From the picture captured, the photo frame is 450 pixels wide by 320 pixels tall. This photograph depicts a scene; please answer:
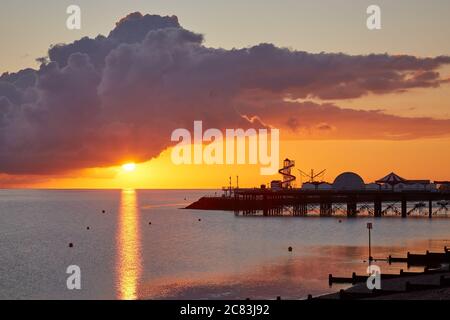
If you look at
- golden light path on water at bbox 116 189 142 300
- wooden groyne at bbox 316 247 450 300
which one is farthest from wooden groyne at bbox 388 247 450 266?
golden light path on water at bbox 116 189 142 300

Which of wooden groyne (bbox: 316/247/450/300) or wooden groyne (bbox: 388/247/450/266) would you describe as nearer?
wooden groyne (bbox: 316/247/450/300)

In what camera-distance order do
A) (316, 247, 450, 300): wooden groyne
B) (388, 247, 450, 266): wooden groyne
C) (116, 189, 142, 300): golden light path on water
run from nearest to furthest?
(316, 247, 450, 300): wooden groyne → (116, 189, 142, 300): golden light path on water → (388, 247, 450, 266): wooden groyne

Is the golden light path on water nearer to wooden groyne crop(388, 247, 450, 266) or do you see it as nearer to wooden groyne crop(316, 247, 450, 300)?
wooden groyne crop(316, 247, 450, 300)

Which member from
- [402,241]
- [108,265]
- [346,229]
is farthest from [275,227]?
[108,265]

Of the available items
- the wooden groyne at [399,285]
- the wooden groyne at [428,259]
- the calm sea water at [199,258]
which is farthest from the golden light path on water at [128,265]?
the wooden groyne at [428,259]

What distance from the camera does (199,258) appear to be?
348 feet

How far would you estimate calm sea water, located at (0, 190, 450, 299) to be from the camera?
2864 inches

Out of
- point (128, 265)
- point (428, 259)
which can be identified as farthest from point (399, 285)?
point (128, 265)

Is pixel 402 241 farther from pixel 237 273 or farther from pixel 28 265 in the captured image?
pixel 28 265

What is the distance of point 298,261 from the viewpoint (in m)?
97.7

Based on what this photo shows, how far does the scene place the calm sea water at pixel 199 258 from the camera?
72750 mm

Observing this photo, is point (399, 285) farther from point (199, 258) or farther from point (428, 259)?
point (199, 258)

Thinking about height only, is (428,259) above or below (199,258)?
above
